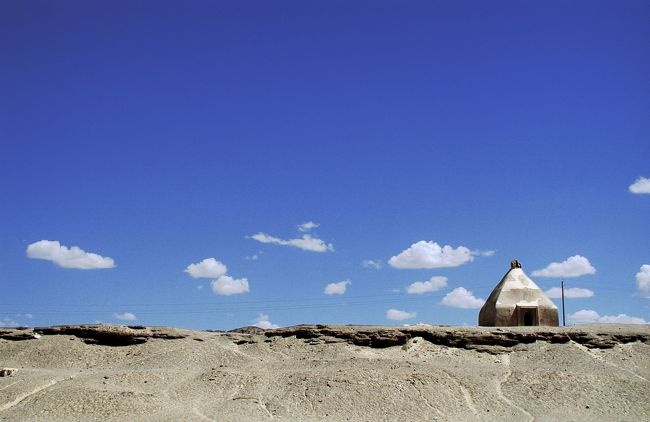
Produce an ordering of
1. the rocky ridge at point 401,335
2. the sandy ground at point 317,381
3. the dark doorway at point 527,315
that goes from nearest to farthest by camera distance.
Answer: the sandy ground at point 317,381 → the rocky ridge at point 401,335 → the dark doorway at point 527,315

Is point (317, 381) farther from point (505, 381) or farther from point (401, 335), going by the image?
point (505, 381)

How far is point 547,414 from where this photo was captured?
46.2 ft

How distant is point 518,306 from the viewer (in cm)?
2186

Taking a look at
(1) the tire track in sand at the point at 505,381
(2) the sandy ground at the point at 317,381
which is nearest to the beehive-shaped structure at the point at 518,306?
(2) the sandy ground at the point at 317,381

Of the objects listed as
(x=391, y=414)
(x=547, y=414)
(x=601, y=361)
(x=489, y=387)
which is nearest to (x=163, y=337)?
(x=391, y=414)

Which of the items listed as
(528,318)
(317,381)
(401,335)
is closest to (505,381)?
(401,335)

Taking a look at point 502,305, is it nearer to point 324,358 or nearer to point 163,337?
point 324,358

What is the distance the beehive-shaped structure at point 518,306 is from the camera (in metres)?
21.7

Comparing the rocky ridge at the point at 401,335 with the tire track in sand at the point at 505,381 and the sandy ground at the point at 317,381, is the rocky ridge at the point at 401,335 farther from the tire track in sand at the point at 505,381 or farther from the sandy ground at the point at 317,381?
the tire track in sand at the point at 505,381

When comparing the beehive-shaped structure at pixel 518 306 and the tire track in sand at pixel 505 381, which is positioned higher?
the beehive-shaped structure at pixel 518 306

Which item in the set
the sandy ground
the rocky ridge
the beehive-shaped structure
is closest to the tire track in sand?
the sandy ground

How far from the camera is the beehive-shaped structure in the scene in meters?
21.7

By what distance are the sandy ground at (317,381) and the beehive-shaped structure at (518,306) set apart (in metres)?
4.06

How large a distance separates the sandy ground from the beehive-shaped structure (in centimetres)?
406
